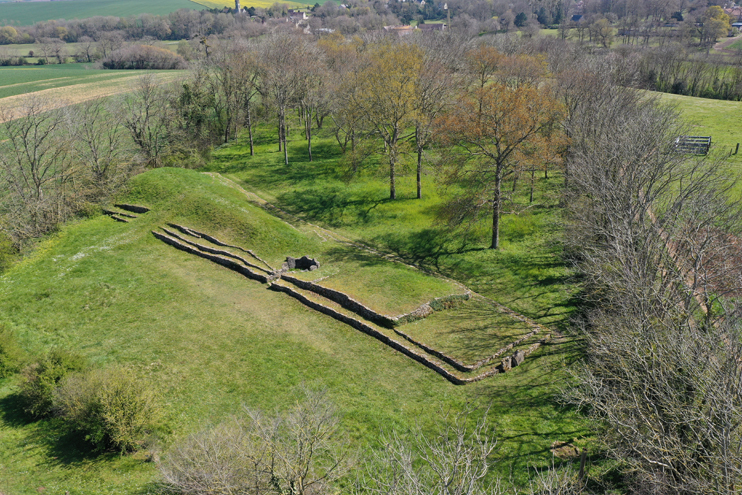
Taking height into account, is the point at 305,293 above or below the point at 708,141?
below

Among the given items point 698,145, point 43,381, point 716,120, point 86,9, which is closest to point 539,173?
point 698,145

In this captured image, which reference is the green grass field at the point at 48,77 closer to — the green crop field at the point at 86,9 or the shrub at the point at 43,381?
the shrub at the point at 43,381

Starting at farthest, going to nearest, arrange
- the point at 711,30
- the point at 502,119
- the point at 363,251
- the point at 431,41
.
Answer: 1. the point at 711,30
2. the point at 431,41
3. the point at 363,251
4. the point at 502,119

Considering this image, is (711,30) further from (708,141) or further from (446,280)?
(446,280)

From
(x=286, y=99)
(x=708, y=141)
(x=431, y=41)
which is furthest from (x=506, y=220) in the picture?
(x=431, y=41)

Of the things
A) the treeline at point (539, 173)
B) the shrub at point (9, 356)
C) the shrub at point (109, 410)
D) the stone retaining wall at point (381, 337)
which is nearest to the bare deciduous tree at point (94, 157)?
the treeline at point (539, 173)

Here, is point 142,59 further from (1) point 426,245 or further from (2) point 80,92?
(1) point 426,245

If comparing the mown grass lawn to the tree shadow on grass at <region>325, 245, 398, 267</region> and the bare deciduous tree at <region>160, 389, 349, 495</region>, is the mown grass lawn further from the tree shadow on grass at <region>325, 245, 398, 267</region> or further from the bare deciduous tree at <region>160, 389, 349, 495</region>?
the bare deciduous tree at <region>160, 389, 349, 495</region>
